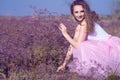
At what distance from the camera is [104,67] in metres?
5.73

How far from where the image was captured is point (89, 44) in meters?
6.15

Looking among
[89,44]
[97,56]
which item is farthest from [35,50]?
[97,56]

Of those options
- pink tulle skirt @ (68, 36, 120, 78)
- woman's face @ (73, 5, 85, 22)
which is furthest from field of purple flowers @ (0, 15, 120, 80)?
woman's face @ (73, 5, 85, 22)

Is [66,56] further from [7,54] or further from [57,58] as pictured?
[7,54]

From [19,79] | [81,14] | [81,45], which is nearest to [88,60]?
[81,45]

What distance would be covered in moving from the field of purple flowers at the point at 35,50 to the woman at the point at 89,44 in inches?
11.4

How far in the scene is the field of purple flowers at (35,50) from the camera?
5.44 metres

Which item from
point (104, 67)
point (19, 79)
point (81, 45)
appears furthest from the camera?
point (81, 45)

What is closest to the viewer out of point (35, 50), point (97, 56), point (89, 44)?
point (97, 56)

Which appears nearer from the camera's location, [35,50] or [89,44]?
→ [89,44]

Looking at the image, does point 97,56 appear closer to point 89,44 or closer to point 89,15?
point 89,44

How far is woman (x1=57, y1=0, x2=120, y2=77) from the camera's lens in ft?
19.4

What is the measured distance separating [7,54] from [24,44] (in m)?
0.52

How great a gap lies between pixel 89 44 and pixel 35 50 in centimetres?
78
